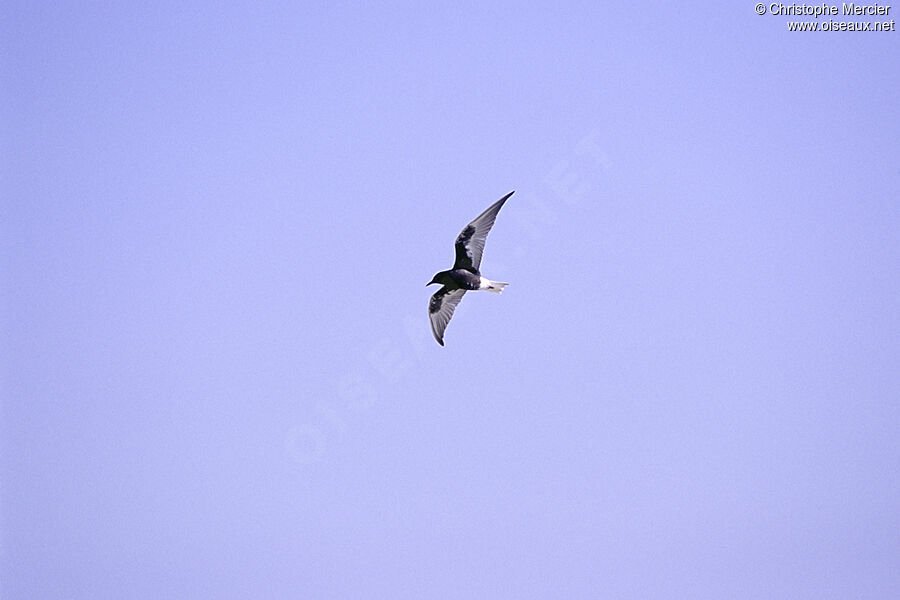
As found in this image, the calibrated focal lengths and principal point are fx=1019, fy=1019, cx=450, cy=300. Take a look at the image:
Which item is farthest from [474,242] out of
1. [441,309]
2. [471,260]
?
[441,309]

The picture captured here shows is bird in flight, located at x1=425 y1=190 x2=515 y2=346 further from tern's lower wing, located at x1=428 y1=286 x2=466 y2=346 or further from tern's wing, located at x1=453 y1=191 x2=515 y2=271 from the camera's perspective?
tern's lower wing, located at x1=428 y1=286 x2=466 y2=346

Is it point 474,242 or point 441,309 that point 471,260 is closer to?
point 474,242

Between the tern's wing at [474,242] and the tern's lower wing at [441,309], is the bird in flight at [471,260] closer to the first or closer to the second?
the tern's wing at [474,242]

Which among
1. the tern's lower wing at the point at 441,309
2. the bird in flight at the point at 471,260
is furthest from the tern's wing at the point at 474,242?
the tern's lower wing at the point at 441,309

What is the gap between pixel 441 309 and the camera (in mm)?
29031

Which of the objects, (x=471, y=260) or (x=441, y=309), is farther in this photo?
(x=441, y=309)

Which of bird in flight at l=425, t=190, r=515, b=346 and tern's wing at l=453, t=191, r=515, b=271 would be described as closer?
bird in flight at l=425, t=190, r=515, b=346

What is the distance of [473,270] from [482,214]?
1.53 m

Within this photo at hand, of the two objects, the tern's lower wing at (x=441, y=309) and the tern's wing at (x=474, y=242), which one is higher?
the tern's wing at (x=474, y=242)

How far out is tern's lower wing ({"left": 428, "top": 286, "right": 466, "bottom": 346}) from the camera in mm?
28828

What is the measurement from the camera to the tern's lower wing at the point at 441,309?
2883 centimetres

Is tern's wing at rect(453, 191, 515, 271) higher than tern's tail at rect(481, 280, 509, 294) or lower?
higher

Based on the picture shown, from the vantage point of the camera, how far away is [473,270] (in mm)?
27594

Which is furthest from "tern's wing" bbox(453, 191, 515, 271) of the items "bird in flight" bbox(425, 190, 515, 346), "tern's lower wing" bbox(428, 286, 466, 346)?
"tern's lower wing" bbox(428, 286, 466, 346)
